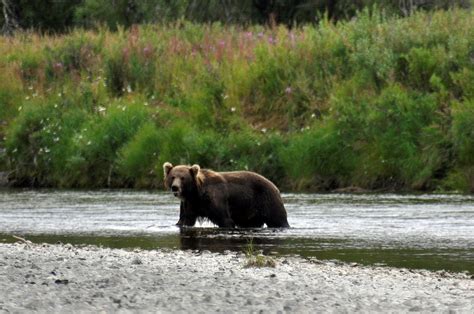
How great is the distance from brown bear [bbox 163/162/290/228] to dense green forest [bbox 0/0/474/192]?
517 cm

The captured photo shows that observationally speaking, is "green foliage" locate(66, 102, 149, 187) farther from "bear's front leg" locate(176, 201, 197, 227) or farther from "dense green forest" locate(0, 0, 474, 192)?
"bear's front leg" locate(176, 201, 197, 227)

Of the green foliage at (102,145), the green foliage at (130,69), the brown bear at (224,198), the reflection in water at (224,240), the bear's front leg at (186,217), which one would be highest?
the green foliage at (130,69)

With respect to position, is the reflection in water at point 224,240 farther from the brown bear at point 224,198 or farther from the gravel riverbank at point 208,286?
the gravel riverbank at point 208,286

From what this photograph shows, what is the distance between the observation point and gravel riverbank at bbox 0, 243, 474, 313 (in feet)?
25.7

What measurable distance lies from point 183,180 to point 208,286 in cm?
622

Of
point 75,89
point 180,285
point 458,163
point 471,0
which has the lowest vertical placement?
point 180,285

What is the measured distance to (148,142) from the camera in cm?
2239

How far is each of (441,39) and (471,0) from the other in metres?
10.4

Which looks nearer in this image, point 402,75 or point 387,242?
point 387,242

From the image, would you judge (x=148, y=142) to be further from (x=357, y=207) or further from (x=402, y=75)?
(x=357, y=207)

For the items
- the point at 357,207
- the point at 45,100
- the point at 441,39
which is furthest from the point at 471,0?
the point at 357,207

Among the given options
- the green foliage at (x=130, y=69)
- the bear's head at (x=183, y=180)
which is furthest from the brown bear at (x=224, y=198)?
the green foliage at (x=130, y=69)

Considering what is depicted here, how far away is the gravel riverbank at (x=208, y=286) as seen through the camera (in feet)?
25.7

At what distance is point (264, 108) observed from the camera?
2312cm
